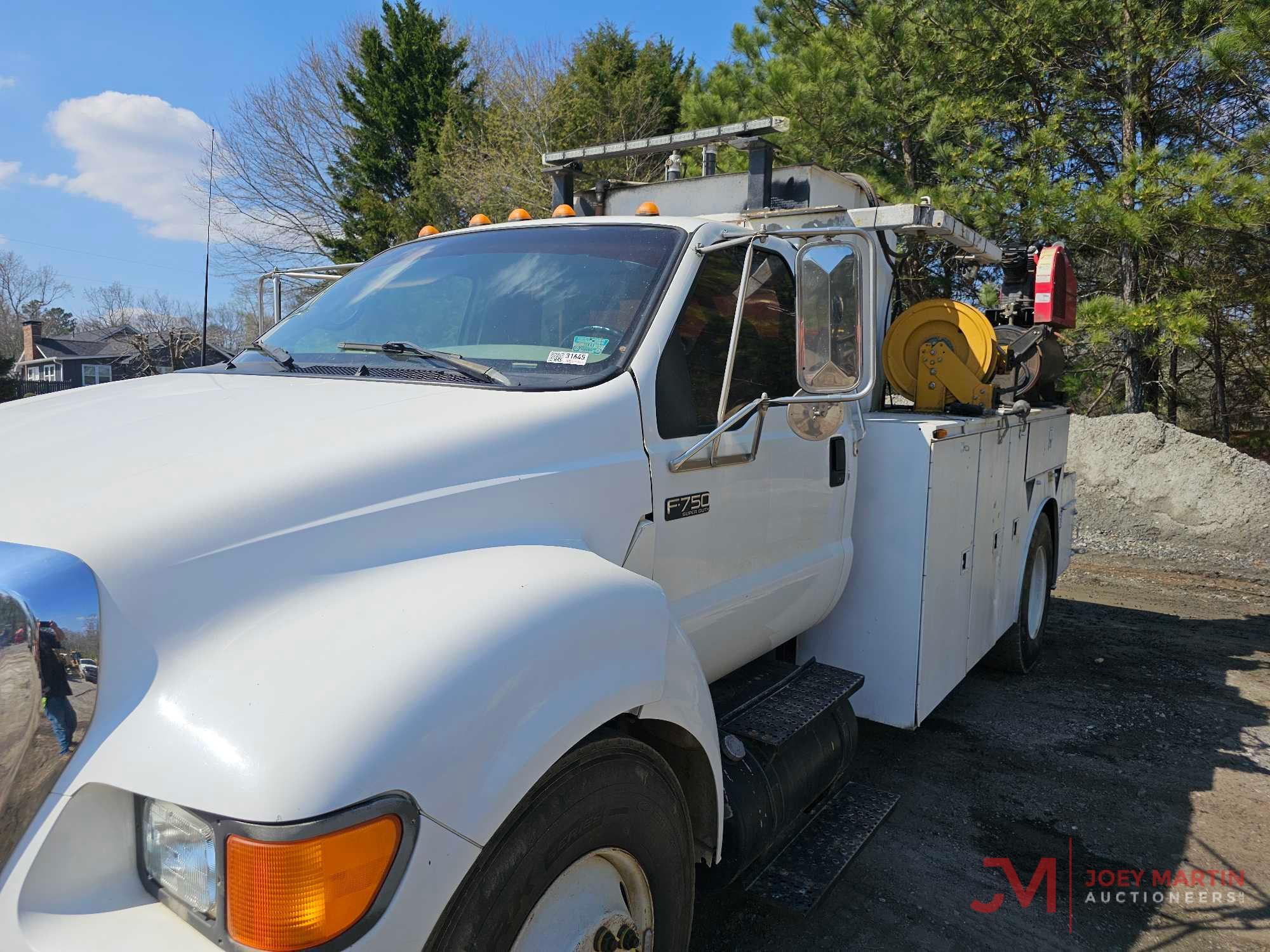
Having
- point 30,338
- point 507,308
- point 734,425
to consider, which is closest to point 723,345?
point 734,425

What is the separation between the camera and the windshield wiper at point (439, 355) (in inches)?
90.7

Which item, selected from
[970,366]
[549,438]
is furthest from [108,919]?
[970,366]

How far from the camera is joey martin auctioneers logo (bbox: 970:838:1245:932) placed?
3240 millimetres

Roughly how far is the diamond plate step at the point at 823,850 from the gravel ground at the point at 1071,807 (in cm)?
30

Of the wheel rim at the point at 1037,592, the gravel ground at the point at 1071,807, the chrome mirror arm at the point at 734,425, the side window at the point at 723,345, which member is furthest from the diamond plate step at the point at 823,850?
the wheel rim at the point at 1037,592

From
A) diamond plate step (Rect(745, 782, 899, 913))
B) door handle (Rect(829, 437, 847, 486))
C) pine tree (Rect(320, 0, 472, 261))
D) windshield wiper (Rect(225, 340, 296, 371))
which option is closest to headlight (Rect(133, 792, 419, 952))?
windshield wiper (Rect(225, 340, 296, 371))

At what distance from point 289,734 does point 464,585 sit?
46cm

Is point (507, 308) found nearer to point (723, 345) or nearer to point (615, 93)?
point (723, 345)

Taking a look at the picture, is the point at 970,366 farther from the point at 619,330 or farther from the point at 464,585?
the point at 464,585

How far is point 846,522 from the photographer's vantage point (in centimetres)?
354

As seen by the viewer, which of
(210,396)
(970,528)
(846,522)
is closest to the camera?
(210,396)

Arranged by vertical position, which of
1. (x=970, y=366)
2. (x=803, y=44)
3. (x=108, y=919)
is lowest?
(x=108, y=919)

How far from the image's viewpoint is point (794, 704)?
9.71 ft

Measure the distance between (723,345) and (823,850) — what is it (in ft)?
5.63
